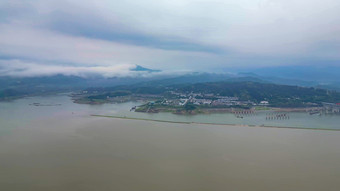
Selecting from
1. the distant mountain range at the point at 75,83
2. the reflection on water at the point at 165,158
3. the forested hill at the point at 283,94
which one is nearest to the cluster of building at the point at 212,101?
the forested hill at the point at 283,94

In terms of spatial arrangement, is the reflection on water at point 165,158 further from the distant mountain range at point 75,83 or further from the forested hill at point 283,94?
the distant mountain range at point 75,83

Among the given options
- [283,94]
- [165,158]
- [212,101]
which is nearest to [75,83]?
[212,101]

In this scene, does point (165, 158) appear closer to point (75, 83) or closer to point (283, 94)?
point (283, 94)

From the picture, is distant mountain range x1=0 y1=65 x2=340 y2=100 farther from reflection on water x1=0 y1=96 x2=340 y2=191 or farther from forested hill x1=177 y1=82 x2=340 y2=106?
reflection on water x1=0 y1=96 x2=340 y2=191

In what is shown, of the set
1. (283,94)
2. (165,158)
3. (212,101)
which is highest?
(283,94)

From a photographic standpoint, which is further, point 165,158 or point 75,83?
point 75,83

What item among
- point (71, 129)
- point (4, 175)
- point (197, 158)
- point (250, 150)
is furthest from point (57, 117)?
point (250, 150)

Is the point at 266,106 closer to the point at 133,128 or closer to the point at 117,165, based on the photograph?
the point at 133,128

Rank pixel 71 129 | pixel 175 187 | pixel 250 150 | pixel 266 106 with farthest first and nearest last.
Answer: pixel 266 106, pixel 71 129, pixel 250 150, pixel 175 187
